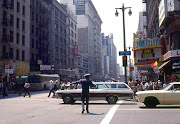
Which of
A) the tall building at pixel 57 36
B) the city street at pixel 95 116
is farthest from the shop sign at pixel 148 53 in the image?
the tall building at pixel 57 36

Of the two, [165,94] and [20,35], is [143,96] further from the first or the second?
[20,35]

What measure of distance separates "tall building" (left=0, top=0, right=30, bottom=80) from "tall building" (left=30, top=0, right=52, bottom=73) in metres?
3.51

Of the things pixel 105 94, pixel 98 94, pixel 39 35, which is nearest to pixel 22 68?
pixel 39 35

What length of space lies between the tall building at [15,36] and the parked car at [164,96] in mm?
31799

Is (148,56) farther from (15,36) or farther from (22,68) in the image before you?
(22,68)

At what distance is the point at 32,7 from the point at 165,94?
51.2 m

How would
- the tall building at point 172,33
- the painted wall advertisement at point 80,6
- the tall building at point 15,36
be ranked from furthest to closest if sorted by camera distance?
the painted wall advertisement at point 80,6 < the tall building at point 15,36 < the tall building at point 172,33

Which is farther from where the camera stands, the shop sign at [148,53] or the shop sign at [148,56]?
the shop sign at [148,53]

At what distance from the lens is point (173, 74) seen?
29.9 m

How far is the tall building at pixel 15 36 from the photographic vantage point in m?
46.3

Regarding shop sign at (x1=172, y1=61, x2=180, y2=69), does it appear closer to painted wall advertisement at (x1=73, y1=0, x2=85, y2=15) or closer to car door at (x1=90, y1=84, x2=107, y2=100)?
car door at (x1=90, y1=84, x2=107, y2=100)

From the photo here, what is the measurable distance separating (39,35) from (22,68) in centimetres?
1346

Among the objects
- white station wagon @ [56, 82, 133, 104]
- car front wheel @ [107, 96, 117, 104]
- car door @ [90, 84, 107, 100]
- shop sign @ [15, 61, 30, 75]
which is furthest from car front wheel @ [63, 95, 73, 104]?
shop sign @ [15, 61, 30, 75]

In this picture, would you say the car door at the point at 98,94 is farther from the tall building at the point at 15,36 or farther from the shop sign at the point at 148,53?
the tall building at the point at 15,36
